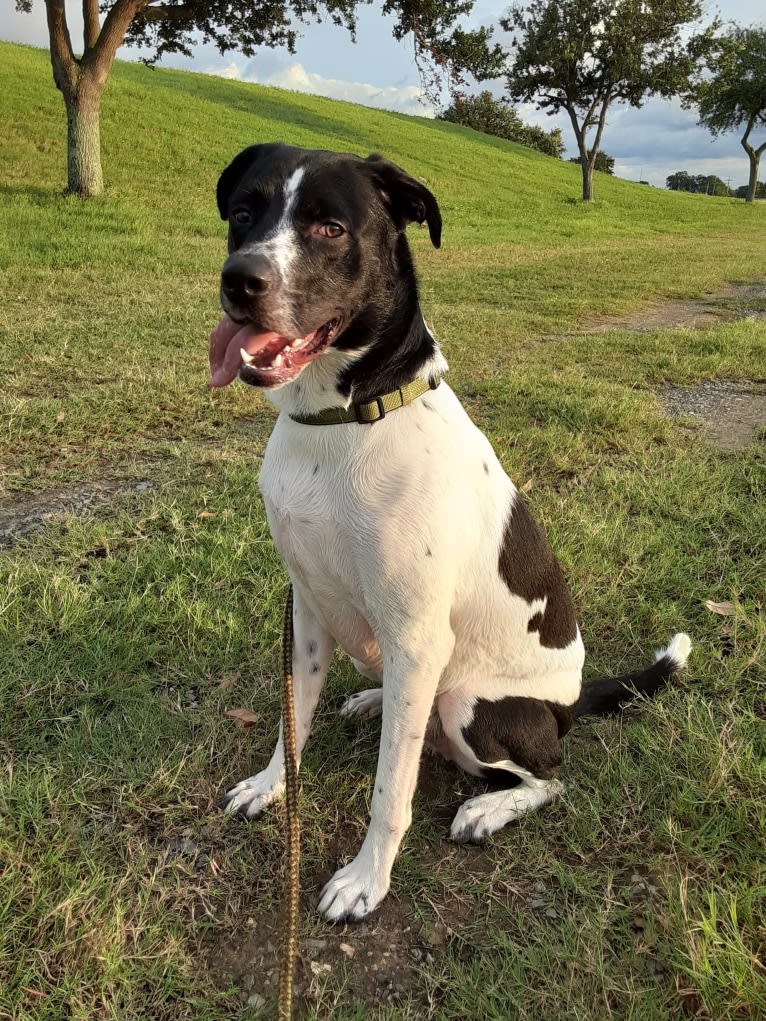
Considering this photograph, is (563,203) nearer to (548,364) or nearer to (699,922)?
(548,364)

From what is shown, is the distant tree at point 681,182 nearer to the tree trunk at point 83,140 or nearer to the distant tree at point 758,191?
the distant tree at point 758,191

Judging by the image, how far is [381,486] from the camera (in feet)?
5.65

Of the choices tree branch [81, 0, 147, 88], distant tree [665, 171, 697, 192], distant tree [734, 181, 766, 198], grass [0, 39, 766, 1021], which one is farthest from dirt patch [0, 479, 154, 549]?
distant tree [665, 171, 697, 192]

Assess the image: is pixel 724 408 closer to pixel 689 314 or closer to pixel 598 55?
pixel 689 314

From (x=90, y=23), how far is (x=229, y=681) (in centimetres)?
1339

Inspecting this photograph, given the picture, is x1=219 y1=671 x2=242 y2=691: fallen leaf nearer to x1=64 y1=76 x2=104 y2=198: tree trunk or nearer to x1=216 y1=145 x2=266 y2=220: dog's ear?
x1=216 y1=145 x2=266 y2=220: dog's ear

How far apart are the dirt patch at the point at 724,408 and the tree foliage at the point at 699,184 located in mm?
63192

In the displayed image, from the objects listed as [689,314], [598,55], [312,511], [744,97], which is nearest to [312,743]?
[312,511]

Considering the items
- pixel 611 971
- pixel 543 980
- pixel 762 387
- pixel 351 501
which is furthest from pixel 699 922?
pixel 762 387

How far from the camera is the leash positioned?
1528 mm

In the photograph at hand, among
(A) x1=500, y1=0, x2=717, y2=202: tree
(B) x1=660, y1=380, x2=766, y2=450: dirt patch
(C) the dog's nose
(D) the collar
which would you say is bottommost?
(B) x1=660, y1=380, x2=766, y2=450: dirt patch

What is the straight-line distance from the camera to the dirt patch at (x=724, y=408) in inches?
194

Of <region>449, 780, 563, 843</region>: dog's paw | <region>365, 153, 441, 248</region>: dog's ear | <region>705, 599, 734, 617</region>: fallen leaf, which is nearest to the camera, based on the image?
Answer: <region>365, 153, 441, 248</region>: dog's ear

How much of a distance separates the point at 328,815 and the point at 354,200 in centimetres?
181
